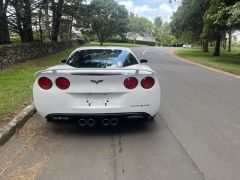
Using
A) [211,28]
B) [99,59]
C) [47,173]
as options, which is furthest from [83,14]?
[47,173]

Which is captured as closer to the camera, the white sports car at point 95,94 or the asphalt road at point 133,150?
the asphalt road at point 133,150

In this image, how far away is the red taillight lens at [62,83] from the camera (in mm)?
6109

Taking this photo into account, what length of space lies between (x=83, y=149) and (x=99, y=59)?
2.27 metres

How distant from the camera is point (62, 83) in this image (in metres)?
6.12

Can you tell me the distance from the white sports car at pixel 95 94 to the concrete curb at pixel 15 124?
60 cm

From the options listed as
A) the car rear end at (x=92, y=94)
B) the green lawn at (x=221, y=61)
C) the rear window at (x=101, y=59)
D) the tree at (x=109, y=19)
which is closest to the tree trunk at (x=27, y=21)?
the green lawn at (x=221, y=61)

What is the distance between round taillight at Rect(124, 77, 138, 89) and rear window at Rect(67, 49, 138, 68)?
0.98m

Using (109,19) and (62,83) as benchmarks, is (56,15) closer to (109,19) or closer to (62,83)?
(62,83)

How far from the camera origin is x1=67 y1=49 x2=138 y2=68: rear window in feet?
23.6

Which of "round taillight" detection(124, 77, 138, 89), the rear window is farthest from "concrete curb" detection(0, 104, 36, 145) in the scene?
"round taillight" detection(124, 77, 138, 89)

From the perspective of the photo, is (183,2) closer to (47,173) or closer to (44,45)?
(44,45)

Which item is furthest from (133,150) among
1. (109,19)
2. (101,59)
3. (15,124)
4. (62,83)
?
(109,19)

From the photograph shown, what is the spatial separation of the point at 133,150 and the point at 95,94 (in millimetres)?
1112

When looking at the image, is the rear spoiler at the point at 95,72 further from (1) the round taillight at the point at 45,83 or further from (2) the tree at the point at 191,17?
(2) the tree at the point at 191,17
